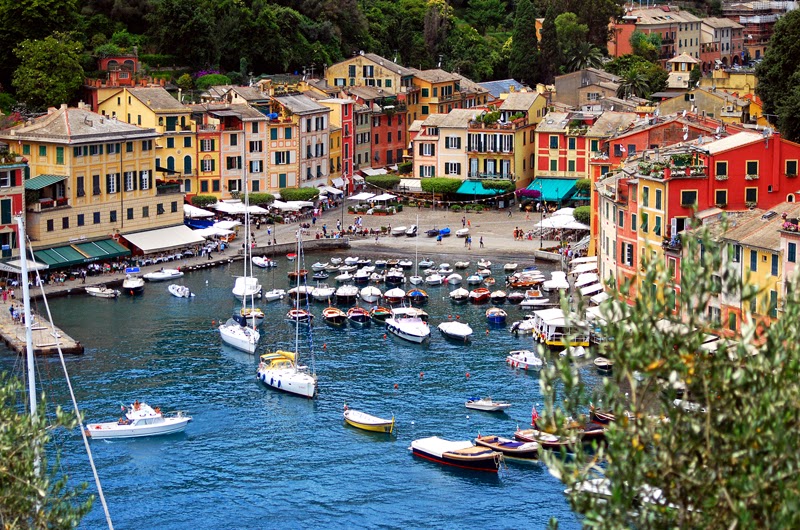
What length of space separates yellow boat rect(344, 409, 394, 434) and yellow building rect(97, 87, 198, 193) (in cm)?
4986

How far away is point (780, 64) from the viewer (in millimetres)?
118688

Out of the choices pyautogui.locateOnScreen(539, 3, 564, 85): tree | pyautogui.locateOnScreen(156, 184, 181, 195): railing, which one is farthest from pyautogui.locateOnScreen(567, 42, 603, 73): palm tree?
pyautogui.locateOnScreen(156, 184, 181, 195): railing

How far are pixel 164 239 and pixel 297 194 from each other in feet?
54.6

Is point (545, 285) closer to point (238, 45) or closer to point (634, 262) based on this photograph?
point (634, 262)

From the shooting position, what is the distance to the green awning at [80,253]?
9681 centimetres

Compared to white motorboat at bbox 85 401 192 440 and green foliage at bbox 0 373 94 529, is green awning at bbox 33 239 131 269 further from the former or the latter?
green foliage at bbox 0 373 94 529

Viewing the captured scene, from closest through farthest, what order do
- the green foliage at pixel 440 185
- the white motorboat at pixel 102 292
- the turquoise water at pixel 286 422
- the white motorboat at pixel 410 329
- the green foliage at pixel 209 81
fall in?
the turquoise water at pixel 286 422 → the white motorboat at pixel 410 329 → the white motorboat at pixel 102 292 → the green foliage at pixel 440 185 → the green foliage at pixel 209 81

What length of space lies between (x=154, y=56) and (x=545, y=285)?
5487 cm

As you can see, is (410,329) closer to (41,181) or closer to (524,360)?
(524,360)

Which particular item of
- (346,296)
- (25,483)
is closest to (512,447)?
(346,296)

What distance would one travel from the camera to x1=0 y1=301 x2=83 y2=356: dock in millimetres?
80000

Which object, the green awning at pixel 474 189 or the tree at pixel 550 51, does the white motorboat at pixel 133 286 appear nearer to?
the green awning at pixel 474 189

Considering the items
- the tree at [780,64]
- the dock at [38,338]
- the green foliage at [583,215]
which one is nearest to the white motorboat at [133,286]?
the dock at [38,338]

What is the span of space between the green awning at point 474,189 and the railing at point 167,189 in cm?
2518
